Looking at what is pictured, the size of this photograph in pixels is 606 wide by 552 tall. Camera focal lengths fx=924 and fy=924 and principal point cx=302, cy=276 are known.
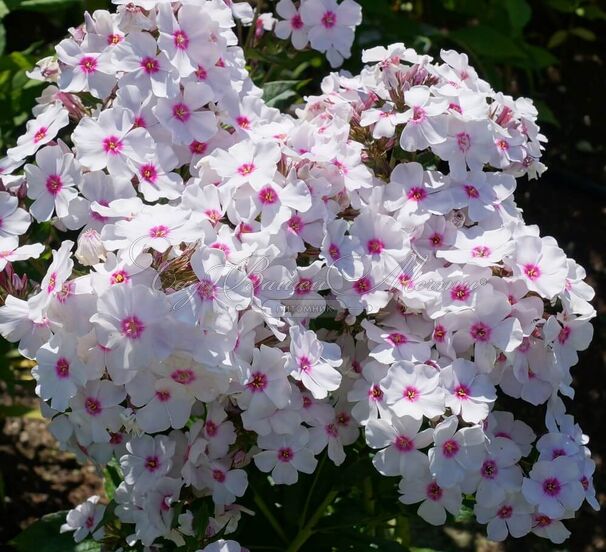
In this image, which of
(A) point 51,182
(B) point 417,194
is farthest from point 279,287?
(A) point 51,182

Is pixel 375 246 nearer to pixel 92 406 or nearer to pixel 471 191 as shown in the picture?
pixel 471 191

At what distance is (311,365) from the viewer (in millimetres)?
1193

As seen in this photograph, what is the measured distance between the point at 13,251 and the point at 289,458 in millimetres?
474

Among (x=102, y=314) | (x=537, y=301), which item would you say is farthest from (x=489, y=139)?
(x=102, y=314)

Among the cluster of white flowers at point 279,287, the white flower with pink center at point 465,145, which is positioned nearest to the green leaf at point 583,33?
the cluster of white flowers at point 279,287

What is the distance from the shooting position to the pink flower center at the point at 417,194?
1.32m

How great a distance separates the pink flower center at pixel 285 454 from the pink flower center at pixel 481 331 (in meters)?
0.30

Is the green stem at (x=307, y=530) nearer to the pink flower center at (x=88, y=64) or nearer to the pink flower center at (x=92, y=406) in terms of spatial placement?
the pink flower center at (x=92, y=406)

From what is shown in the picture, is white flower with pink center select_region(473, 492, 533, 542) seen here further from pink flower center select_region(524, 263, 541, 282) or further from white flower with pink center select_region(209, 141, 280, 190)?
white flower with pink center select_region(209, 141, 280, 190)

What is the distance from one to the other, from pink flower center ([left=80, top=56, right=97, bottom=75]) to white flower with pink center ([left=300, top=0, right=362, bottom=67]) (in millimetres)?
441

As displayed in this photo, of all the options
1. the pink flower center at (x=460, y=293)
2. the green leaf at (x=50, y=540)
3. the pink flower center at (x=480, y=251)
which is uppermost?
the pink flower center at (x=480, y=251)

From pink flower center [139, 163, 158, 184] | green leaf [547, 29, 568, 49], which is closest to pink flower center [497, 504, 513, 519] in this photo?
pink flower center [139, 163, 158, 184]

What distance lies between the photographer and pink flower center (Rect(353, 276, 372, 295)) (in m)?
1.25

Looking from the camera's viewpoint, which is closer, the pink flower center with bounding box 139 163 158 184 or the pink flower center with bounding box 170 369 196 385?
the pink flower center with bounding box 170 369 196 385
